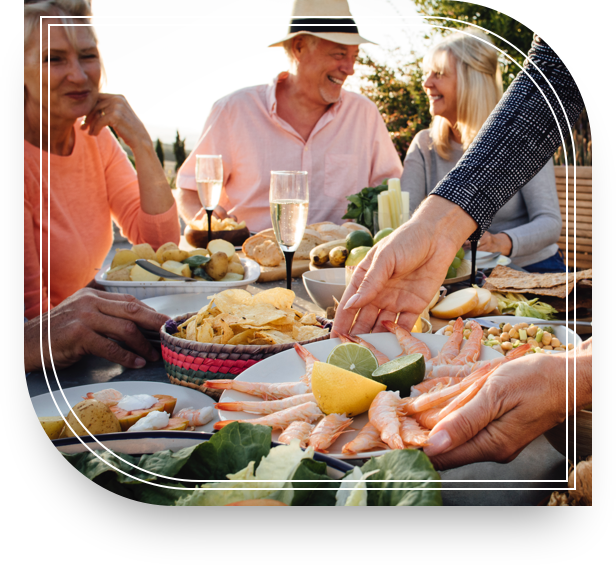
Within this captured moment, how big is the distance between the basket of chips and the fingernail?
15.3 inches

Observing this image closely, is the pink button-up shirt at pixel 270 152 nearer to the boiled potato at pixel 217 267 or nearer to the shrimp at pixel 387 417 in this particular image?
the boiled potato at pixel 217 267

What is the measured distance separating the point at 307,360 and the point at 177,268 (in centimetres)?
87

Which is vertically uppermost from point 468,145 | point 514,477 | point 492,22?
point 492,22

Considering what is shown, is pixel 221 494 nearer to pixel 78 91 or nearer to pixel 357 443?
pixel 357 443

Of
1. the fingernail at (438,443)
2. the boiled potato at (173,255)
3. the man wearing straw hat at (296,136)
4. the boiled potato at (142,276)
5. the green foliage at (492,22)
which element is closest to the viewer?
the fingernail at (438,443)

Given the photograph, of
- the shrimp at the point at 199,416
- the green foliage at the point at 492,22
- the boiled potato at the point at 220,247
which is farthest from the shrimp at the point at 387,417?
the green foliage at the point at 492,22

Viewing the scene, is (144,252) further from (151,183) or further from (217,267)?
(151,183)

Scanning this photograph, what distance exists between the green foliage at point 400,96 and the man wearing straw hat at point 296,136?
2820 millimetres

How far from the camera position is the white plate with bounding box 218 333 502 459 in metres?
0.71

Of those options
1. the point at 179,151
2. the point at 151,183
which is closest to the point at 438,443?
the point at 151,183

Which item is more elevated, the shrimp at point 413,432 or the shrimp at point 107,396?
the shrimp at point 413,432

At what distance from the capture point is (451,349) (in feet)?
3.05

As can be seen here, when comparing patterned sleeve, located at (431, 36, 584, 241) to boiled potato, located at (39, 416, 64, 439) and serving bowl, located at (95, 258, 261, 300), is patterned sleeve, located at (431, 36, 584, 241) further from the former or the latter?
boiled potato, located at (39, 416, 64, 439)

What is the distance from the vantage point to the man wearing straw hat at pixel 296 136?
352 centimetres
